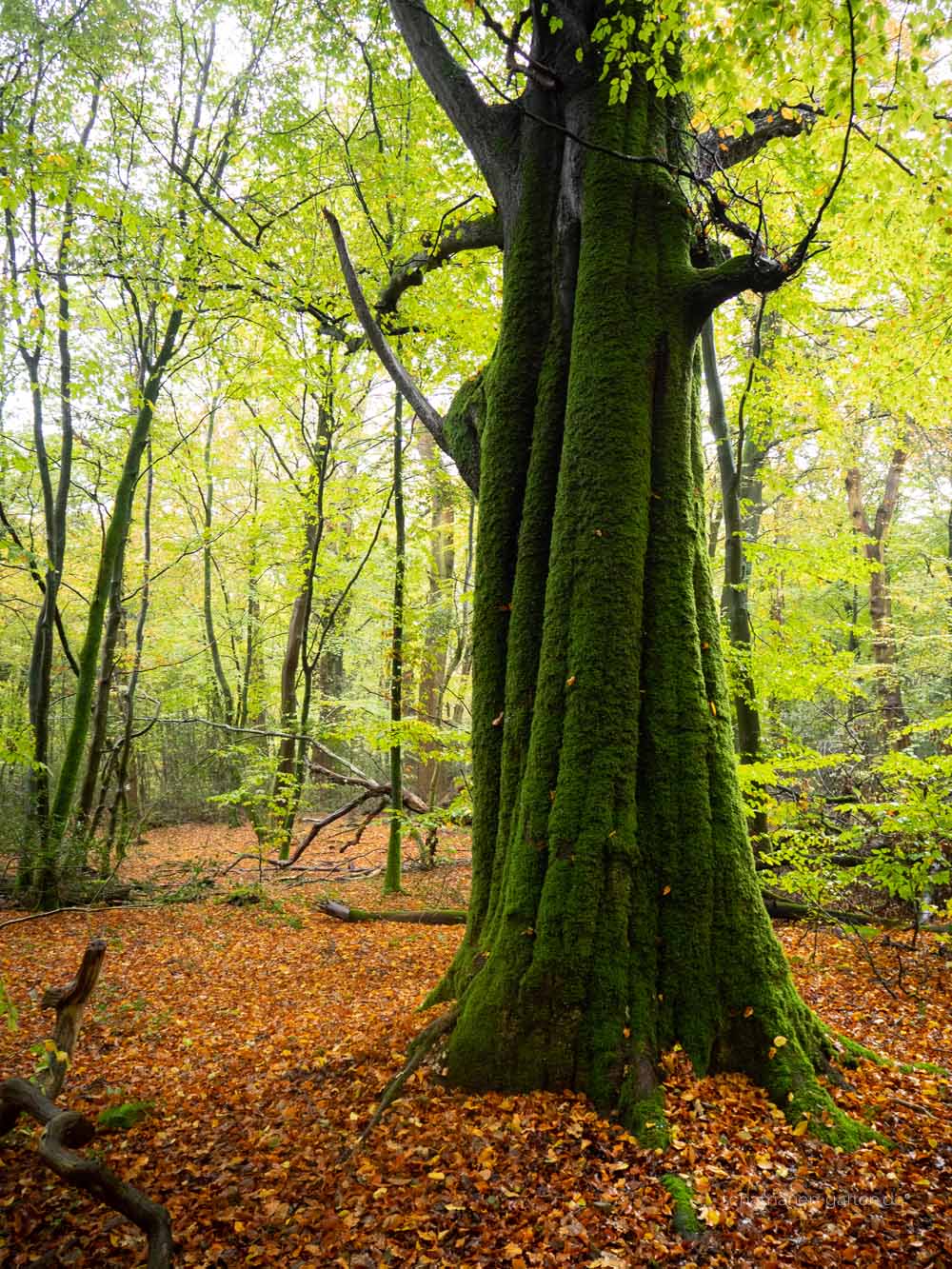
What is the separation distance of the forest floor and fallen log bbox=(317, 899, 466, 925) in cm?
→ 294

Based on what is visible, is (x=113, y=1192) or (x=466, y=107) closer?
(x=113, y=1192)

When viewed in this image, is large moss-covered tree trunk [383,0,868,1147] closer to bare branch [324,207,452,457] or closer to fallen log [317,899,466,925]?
bare branch [324,207,452,457]

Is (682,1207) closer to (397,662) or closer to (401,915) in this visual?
(401,915)

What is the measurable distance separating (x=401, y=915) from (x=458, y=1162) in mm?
5432

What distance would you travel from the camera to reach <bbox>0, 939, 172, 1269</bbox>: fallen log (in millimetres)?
2637

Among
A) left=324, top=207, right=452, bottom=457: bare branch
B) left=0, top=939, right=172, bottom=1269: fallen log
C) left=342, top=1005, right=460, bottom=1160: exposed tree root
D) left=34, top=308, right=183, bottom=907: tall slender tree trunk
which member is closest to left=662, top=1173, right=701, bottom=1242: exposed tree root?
left=342, top=1005, right=460, bottom=1160: exposed tree root

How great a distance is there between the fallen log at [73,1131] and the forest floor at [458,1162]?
163mm

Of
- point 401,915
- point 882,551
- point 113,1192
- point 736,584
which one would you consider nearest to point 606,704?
point 113,1192

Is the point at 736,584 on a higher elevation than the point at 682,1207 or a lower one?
higher

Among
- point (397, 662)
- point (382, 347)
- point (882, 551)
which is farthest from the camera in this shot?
point (882, 551)

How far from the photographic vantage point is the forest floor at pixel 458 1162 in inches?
95.2

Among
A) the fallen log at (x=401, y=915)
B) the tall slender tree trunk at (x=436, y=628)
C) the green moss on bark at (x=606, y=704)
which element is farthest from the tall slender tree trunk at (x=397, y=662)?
the green moss on bark at (x=606, y=704)

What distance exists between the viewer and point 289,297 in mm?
6953

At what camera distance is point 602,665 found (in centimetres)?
336
